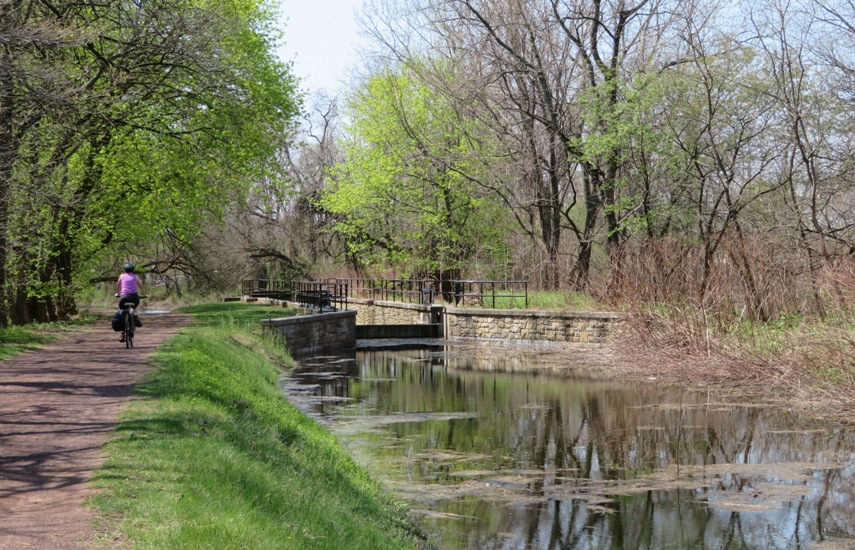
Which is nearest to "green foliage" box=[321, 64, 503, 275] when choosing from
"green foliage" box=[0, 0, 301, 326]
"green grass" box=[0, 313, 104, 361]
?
"green foliage" box=[0, 0, 301, 326]

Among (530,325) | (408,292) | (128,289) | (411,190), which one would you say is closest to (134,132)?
(128,289)

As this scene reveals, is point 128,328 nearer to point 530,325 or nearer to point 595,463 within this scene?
point 595,463

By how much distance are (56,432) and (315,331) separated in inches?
845

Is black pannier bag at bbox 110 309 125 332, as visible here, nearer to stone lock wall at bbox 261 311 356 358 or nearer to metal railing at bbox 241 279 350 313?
stone lock wall at bbox 261 311 356 358

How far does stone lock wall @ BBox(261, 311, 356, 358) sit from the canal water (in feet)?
17.8

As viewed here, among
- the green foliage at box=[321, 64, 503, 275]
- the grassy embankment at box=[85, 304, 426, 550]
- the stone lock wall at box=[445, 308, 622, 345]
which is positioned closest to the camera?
the grassy embankment at box=[85, 304, 426, 550]

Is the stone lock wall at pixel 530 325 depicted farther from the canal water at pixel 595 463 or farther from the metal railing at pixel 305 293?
the canal water at pixel 595 463

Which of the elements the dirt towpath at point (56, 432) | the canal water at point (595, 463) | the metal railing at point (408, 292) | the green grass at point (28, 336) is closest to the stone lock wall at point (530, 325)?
the metal railing at point (408, 292)

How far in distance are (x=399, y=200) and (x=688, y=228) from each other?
15.5 metres

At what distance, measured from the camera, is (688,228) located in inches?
1222

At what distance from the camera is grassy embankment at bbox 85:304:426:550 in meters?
6.51

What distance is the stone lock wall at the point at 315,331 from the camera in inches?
1104

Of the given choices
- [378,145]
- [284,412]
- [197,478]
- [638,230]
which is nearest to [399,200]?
[378,145]

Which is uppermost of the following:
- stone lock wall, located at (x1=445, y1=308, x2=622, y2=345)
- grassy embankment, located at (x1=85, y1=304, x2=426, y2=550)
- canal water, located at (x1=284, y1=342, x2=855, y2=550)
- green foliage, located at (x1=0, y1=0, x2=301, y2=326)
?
green foliage, located at (x1=0, y1=0, x2=301, y2=326)
